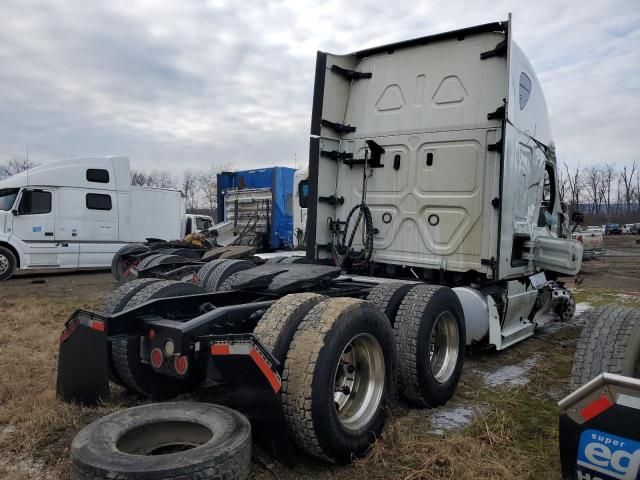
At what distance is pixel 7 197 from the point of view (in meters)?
14.0

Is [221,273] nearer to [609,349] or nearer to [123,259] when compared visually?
[609,349]

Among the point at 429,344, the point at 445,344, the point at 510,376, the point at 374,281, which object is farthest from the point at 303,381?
the point at 510,376

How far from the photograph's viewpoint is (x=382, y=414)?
3361mm

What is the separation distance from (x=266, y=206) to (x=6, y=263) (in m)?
7.22

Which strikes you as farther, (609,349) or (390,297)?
(390,297)

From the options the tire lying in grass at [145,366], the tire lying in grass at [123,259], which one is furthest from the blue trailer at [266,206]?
the tire lying in grass at [145,366]

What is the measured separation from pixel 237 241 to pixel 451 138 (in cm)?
996

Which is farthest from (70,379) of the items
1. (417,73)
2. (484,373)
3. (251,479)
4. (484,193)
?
(417,73)

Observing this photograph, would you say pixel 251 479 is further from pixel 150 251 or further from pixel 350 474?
pixel 150 251

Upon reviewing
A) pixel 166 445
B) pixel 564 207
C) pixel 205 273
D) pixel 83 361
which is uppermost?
pixel 564 207

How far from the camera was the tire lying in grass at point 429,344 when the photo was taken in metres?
3.86

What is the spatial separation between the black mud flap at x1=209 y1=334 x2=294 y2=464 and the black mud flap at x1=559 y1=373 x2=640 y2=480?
142 cm

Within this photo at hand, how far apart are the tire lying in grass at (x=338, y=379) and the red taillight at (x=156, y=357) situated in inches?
33.3

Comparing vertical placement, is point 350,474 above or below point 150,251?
below
